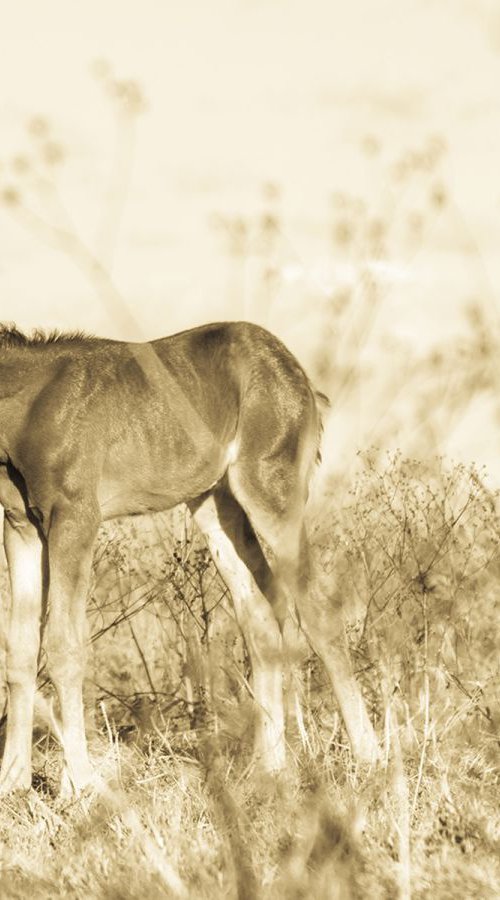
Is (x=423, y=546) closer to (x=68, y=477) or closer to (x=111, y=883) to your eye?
(x=68, y=477)

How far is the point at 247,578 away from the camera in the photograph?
7520 millimetres

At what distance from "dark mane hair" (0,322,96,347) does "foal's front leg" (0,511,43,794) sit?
97cm

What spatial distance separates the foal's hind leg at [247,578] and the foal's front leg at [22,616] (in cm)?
110

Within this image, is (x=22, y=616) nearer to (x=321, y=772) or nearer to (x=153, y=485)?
(x=153, y=485)

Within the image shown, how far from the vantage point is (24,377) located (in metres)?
7.04

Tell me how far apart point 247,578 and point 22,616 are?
1.37m

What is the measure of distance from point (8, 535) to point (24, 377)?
88 centimetres

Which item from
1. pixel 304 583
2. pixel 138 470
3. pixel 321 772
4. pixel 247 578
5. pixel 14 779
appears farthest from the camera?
pixel 247 578

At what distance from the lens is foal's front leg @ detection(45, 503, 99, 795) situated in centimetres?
653

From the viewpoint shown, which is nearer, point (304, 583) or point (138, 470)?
point (304, 583)

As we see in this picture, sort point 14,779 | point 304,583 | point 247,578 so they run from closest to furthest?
point 14,779 → point 304,583 → point 247,578

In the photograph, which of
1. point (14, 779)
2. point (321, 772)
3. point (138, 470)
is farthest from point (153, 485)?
point (321, 772)

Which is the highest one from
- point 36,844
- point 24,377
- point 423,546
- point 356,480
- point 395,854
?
point 24,377

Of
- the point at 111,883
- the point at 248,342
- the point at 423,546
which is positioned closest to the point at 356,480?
the point at 423,546
